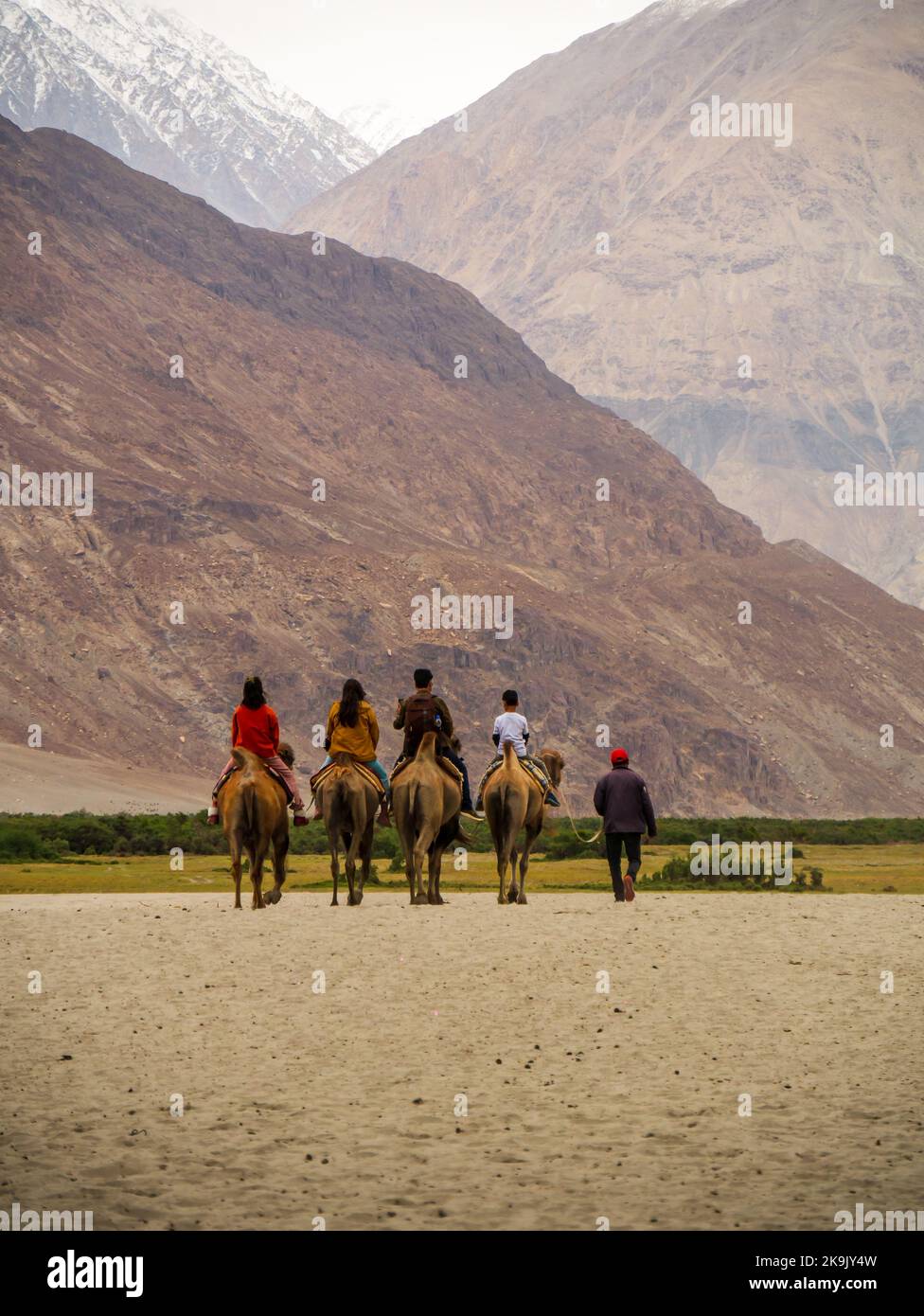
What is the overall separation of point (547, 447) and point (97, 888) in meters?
139

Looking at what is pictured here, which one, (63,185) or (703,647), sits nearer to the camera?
(703,647)

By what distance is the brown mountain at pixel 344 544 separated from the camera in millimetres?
118812

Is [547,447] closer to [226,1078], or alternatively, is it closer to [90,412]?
[90,412]

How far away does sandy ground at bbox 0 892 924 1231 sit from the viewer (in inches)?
393

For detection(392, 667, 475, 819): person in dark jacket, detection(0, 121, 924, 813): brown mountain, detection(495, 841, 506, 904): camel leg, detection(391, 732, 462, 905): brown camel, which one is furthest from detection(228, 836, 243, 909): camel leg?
detection(0, 121, 924, 813): brown mountain

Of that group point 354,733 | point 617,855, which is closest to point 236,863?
point 354,733

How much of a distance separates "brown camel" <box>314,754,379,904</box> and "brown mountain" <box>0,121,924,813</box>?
7043cm

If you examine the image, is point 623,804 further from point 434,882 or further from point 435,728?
point 435,728

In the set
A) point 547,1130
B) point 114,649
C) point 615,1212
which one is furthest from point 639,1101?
point 114,649

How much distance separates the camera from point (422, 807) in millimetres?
23625

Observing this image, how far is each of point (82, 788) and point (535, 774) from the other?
7146cm

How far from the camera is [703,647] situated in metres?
142

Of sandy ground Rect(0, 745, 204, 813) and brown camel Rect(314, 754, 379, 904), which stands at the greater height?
sandy ground Rect(0, 745, 204, 813)

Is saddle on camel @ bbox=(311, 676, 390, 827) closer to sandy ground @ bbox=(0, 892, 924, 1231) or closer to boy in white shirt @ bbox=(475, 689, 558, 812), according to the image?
boy in white shirt @ bbox=(475, 689, 558, 812)
